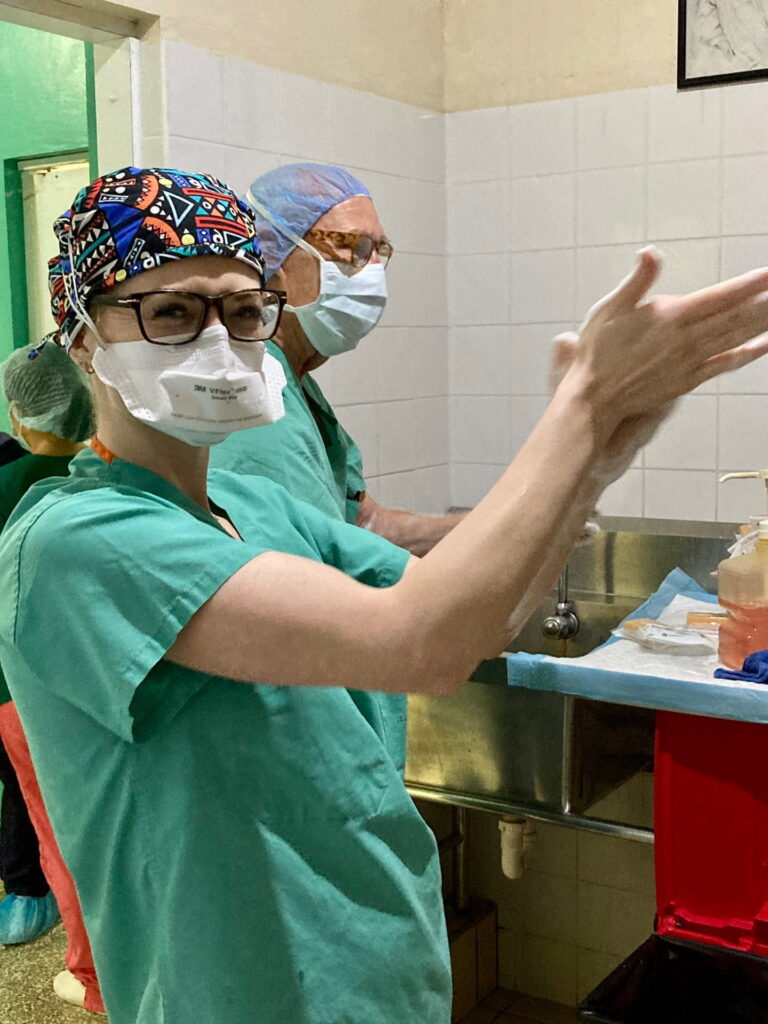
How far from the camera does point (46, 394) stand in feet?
6.51

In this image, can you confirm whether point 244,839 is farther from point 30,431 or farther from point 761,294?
point 30,431

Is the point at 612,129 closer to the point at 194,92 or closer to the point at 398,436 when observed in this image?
the point at 398,436

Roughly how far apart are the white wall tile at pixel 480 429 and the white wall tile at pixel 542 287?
20 cm

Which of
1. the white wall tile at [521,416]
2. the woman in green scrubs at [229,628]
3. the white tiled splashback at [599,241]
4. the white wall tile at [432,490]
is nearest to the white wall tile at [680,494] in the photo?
the white tiled splashback at [599,241]

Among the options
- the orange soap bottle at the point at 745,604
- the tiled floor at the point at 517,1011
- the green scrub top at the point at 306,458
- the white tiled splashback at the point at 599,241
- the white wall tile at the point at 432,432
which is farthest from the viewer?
the white wall tile at the point at 432,432

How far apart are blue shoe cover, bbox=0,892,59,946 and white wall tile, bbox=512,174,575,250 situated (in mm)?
1795

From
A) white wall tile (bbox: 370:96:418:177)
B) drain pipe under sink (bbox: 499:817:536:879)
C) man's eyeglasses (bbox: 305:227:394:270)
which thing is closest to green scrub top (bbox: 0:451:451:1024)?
man's eyeglasses (bbox: 305:227:394:270)

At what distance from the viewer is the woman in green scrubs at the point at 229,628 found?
2.44ft

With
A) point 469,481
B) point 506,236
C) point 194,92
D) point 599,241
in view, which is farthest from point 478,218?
point 194,92

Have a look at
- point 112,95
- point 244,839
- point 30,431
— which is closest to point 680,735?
point 244,839

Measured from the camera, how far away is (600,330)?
2.39 ft

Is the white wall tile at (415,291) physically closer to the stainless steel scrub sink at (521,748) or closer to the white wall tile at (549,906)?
the stainless steel scrub sink at (521,748)

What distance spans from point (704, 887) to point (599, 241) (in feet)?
4.39

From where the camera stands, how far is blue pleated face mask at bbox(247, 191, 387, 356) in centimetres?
166
